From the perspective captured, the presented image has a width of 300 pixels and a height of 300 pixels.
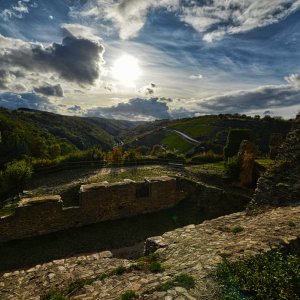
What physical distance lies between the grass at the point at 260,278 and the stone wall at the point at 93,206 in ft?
39.8

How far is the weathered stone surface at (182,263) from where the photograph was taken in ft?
22.1

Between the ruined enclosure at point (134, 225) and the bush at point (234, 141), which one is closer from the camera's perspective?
the ruined enclosure at point (134, 225)

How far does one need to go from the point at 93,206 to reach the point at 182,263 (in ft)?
36.6

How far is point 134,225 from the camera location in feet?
59.7

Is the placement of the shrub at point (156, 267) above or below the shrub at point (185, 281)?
below

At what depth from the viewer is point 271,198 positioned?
13.1 metres

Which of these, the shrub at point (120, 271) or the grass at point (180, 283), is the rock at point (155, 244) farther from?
the grass at point (180, 283)

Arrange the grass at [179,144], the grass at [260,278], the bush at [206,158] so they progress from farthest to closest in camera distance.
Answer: the grass at [179,144] < the bush at [206,158] < the grass at [260,278]

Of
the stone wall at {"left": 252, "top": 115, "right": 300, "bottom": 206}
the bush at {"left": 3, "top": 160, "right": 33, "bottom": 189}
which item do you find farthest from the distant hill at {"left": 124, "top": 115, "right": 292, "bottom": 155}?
the stone wall at {"left": 252, "top": 115, "right": 300, "bottom": 206}

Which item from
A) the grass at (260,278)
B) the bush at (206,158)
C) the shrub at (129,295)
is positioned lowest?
the bush at (206,158)

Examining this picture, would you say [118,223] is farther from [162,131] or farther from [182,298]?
[162,131]

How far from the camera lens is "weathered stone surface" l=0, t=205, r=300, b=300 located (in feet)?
22.1

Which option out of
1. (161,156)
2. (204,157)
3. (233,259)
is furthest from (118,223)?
(204,157)

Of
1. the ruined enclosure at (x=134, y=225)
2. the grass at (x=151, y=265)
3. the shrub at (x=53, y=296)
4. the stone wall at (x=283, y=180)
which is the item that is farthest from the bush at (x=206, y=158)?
the shrub at (x=53, y=296)
